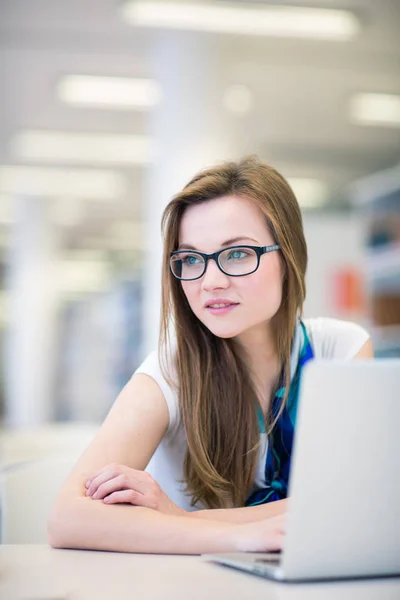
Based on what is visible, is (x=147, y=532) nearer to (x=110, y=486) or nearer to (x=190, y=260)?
(x=110, y=486)

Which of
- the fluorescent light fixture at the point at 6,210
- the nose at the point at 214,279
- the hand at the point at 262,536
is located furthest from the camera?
the fluorescent light fixture at the point at 6,210

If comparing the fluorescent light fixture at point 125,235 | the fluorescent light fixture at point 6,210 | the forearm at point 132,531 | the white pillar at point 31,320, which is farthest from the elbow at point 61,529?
the fluorescent light fixture at point 125,235

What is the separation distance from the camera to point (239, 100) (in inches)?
278

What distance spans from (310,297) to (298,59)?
3.25 m

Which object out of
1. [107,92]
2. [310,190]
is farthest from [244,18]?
[310,190]

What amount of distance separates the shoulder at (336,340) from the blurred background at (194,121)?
3406 mm

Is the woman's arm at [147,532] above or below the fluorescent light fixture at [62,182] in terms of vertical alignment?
below

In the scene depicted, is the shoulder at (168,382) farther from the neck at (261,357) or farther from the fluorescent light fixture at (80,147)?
the fluorescent light fixture at (80,147)

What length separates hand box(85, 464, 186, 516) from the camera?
1.38 meters

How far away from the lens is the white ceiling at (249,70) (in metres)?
5.38

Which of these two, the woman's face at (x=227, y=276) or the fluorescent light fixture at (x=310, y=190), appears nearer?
the woman's face at (x=227, y=276)

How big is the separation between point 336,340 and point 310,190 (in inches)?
350

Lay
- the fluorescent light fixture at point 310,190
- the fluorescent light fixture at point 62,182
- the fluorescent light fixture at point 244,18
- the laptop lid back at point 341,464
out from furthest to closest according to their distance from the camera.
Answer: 1. the fluorescent light fixture at point 310,190
2. the fluorescent light fixture at point 62,182
3. the fluorescent light fixture at point 244,18
4. the laptop lid back at point 341,464

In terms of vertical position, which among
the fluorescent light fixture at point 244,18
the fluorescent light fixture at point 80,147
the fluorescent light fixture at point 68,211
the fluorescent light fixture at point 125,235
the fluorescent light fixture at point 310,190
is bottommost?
the fluorescent light fixture at point 125,235
